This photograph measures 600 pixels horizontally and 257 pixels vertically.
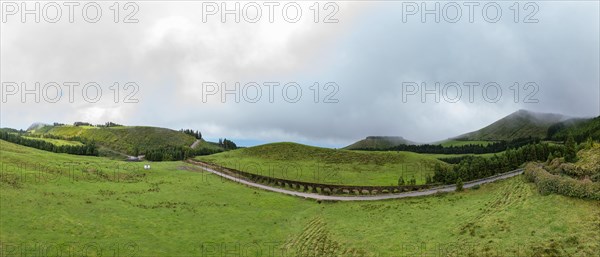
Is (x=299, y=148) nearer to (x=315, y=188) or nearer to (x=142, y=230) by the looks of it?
(x=315, y=188)

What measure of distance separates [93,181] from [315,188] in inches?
1817

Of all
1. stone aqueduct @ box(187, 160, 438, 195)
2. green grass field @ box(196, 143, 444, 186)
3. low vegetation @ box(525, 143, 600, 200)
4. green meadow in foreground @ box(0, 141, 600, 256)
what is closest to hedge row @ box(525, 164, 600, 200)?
low vegetation @ box(525, 143, 600, 200)

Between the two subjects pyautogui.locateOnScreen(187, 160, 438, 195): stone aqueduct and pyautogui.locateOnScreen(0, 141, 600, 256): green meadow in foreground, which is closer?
pyautogui.locateOnScreen(0, 141, 600, 256): green meadow in foreground

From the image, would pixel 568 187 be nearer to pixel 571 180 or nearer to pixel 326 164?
pixel 571 180

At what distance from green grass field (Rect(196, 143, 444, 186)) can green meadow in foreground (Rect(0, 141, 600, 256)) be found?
34.8 metres

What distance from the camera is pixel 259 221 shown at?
2185 inches

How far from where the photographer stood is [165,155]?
146 m

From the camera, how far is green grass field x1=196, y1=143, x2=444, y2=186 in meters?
106

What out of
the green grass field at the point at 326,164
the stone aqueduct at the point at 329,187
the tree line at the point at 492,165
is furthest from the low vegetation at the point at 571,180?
the green grass field at the point at 326,164

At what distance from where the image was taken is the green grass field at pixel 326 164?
347ft

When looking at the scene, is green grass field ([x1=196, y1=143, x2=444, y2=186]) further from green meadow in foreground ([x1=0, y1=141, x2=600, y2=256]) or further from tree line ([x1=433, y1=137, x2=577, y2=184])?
green meadow in foreground ([x1=0, y1=141, x2=600, y2=256])

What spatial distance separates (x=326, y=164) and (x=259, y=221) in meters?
71.2

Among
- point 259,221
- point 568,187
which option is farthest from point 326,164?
point 568,187

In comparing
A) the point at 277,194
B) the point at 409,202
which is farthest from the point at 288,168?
the point at 409,202
